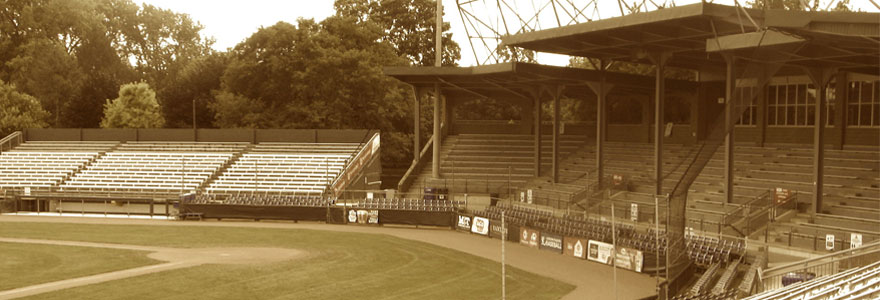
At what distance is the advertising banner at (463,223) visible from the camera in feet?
140

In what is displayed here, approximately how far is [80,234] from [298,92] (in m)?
29.5

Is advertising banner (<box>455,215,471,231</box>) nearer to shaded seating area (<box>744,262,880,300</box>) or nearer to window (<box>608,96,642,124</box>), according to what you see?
shaded seating area (<box>744,262,880,300</box>)

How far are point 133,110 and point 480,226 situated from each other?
4752 centimetres

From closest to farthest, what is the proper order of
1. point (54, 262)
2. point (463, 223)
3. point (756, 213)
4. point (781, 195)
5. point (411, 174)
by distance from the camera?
1. point (54, 262)
2. point (756, 213)
3. point (781, 195)
4. point (463, 223)
5. point (411, 174)

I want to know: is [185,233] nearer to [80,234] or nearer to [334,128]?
[80,234]

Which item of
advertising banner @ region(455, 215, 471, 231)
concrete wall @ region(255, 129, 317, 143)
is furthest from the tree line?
advertising banner @ region(455, 215, 471, 231)

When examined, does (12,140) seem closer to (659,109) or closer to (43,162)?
(43,162)

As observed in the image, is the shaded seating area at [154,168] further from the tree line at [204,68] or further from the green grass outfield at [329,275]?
the green grass outfield at [329,275]

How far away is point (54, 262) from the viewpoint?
3106cm

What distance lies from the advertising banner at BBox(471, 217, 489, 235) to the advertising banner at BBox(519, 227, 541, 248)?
3.42m

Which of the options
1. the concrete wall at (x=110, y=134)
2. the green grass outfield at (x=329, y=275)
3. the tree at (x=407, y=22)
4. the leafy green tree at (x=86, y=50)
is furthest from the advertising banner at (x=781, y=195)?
the leafy green tree at (x=86, y=50)

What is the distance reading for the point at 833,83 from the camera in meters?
44.5

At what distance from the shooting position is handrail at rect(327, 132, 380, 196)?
54.0m

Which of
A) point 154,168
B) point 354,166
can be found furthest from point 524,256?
point 154,168
